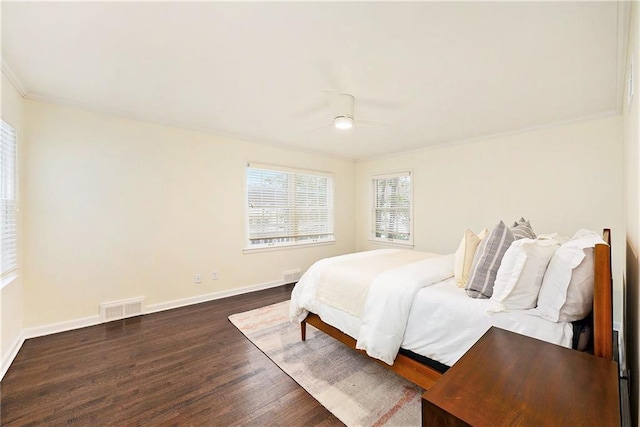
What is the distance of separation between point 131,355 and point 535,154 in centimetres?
495

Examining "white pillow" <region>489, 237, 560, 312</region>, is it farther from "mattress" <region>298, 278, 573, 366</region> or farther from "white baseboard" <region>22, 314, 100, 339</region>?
"white baseboard" <region>22, 314, 100, 339</region>

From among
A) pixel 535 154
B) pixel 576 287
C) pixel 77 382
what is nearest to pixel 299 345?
pixel 77 382

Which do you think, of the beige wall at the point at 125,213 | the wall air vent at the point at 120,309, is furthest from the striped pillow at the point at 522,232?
the wall air vent at the point at 120,309

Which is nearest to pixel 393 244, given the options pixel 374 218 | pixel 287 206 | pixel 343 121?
pixel 374 218

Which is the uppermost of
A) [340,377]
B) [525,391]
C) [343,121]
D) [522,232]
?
[343,121]

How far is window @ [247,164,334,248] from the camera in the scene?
4297 mm

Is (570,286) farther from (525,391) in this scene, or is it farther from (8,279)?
(8,279)

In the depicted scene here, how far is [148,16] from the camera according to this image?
5.20ft

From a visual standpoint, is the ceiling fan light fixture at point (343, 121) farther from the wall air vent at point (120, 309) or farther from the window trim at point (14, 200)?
the wall air vent at point (120, 309)

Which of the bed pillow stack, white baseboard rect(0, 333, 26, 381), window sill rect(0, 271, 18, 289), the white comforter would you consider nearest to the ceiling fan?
the white comforter

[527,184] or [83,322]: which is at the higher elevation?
[527,184]

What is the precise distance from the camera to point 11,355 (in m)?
2.30

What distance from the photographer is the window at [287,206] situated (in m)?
4.30

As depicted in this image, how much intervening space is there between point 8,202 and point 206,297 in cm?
221
